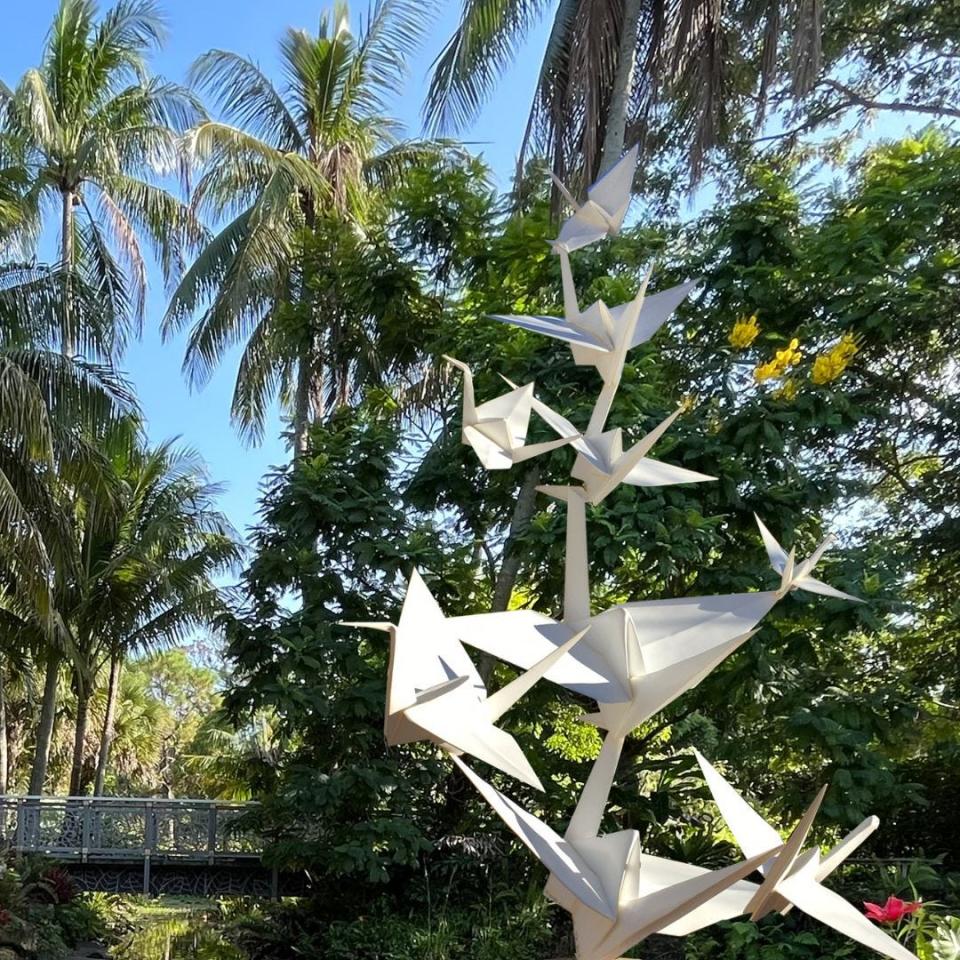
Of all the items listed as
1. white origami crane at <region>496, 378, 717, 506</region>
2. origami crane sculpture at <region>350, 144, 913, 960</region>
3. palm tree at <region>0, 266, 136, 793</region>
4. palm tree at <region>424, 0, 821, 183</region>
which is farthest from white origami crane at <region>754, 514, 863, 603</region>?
palm tree at <region>0, 266, 136, 793</region>

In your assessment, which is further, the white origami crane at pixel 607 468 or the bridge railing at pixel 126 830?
the bridge railing at pixel 126 830

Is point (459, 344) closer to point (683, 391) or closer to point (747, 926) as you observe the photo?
point (683, 391)

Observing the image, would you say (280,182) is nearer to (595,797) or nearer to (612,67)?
(612,67)

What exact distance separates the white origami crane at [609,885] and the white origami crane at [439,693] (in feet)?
0.36

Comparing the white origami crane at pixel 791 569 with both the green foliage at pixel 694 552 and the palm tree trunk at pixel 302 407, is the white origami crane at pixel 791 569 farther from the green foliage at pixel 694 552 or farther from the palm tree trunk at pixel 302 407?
the palm tree trunk at pixel 302 407

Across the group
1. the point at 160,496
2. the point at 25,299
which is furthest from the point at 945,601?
the point at 160,496

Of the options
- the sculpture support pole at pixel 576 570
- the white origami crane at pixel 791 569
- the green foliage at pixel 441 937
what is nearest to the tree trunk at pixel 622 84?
the green foliage at pixel 441 937

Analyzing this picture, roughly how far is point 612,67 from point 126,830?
10116mm

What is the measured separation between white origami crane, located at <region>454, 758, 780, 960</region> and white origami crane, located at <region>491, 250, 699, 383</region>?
1847mm

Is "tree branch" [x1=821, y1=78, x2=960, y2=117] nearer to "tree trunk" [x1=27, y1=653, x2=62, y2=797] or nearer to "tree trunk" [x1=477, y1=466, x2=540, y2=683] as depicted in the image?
"tree trunk" [x1=477, y1=466, x2=540, y2=683]

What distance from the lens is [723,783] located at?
3.53 meters

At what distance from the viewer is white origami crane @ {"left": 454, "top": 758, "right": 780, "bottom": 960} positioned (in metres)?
3.24

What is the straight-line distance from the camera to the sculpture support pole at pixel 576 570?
3.97m

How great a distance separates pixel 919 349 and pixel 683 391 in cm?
225
